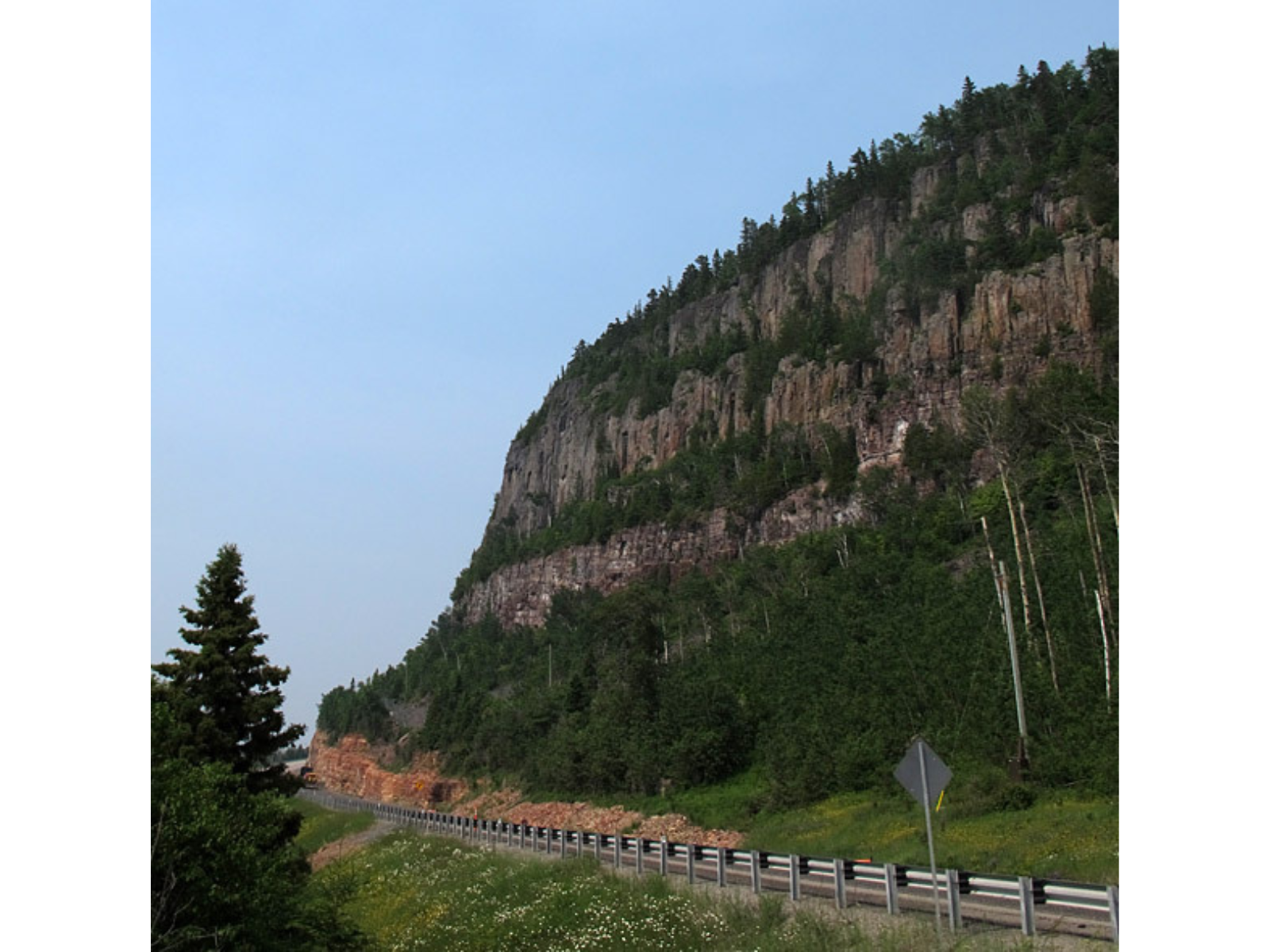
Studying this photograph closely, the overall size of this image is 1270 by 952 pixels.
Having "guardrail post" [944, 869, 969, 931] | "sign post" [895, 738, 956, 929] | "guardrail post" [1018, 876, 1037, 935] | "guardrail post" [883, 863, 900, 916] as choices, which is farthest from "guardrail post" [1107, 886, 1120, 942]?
"guardrail post" [883, 863, 900, 916]

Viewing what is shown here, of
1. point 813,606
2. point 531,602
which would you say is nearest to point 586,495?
point 531,602

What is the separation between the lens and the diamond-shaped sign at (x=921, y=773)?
12484 mm

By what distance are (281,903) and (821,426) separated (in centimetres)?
8868

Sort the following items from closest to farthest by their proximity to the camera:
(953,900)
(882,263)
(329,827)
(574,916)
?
(953,900), (574,916), (329,827), (882,263)

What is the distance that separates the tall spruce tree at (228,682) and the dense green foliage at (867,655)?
20.2 m

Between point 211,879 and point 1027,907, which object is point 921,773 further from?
point 211,879

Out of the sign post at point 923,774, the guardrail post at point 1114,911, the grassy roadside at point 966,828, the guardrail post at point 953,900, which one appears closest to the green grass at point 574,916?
the guardrail post at point 953,900

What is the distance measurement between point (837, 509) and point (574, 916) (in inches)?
2942

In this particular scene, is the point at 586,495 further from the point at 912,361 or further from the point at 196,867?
the point at 196,867

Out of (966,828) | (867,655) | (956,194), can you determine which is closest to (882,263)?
(956,194)

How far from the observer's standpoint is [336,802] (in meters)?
83.3

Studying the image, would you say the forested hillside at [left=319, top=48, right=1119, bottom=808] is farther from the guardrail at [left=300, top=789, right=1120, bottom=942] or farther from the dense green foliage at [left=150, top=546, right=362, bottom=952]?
the dense green foliage at [left=150, top=546, right=362, bottom=952]

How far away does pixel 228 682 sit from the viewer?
90.1 ft

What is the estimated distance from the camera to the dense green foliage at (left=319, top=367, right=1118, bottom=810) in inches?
1560
